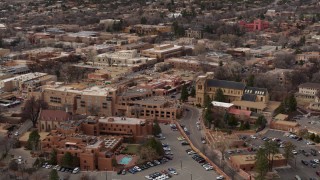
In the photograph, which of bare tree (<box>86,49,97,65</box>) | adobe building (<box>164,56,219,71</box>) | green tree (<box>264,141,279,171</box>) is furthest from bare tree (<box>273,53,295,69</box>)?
green tree (<box>264,141,279,171</box>)

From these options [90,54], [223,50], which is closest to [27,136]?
[90,54]

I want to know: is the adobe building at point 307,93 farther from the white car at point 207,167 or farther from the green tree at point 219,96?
the white car at point 207,167

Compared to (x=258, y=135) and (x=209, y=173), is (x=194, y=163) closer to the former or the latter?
(x=209, y=173)

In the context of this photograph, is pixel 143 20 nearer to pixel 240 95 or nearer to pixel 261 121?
pixel 240 95

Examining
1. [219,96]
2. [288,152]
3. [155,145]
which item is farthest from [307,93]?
[155,145]

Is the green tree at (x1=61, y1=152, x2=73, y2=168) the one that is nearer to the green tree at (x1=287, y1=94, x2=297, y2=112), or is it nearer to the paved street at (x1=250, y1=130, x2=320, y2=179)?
the paved street at (x1=250, y1=130, x2=320, y2=179)

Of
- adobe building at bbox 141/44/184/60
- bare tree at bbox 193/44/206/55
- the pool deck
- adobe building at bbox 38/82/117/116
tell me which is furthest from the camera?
bare tree at bbox 193/44/206/55
